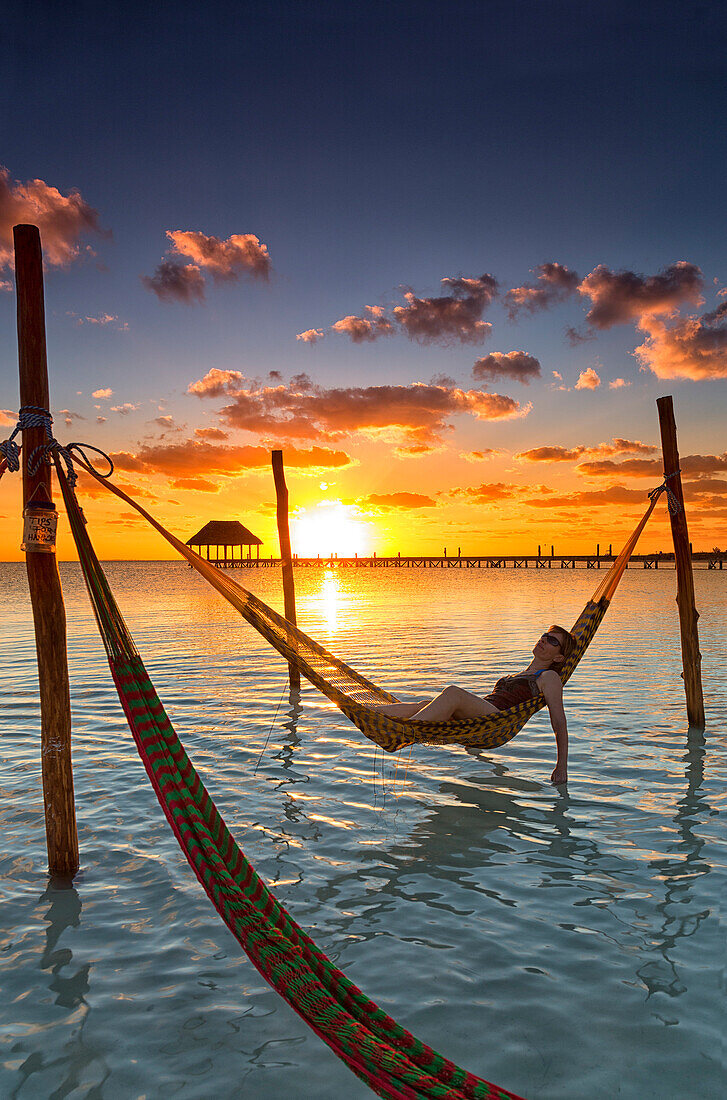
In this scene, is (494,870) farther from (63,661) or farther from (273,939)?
(63,661)

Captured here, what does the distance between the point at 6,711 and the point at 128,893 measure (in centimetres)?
482

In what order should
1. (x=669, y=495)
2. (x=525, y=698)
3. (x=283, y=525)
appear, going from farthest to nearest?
(x=283, y=525), (x=669, y=495), (x=525, y=698)

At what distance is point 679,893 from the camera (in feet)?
10.5

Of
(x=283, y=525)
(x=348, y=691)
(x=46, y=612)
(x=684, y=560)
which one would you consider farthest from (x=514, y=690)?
(x=283, y=525)

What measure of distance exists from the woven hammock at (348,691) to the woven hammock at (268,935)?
69 centimetres

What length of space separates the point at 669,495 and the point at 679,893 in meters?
3.98

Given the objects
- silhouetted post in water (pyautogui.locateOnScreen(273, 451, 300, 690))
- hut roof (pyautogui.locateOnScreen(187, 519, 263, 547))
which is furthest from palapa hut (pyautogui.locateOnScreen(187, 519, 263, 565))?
silhouetted post in water (pyautogui.locateOnScreen(273, 451, 300, 690))

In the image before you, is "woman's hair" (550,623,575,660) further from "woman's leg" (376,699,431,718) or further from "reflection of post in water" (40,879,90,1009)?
"reflection of post in water" (40,879,90,1009)

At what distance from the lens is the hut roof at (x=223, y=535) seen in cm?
7275

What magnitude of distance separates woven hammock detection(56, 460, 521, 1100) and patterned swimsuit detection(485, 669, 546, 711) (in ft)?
9.63

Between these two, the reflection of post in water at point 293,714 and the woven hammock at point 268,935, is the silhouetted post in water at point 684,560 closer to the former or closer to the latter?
the reflection of post in water at point 293,714

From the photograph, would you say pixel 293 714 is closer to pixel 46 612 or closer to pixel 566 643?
pixel 566 643

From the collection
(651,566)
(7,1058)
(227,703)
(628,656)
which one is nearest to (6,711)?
(227,703)

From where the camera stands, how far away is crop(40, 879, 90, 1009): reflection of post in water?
2.55 m
